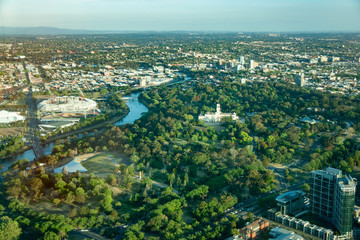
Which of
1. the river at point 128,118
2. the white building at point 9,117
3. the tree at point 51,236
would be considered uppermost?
the white building at point 9,117

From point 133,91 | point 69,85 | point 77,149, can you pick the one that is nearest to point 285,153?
point 77,149

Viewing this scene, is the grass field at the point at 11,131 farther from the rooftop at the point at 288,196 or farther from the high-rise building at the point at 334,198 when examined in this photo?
the high-rise building at the point at 334,198

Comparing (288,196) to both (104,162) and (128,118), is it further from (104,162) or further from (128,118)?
(128,118)

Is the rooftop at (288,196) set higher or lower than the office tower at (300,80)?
lower

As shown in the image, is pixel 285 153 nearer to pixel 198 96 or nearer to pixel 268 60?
pixel 198 96

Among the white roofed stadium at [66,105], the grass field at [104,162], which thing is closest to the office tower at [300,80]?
the white roofed stadium at [66,105]

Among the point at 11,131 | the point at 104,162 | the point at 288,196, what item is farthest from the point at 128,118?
the point at 288,196
